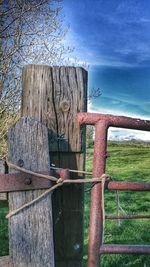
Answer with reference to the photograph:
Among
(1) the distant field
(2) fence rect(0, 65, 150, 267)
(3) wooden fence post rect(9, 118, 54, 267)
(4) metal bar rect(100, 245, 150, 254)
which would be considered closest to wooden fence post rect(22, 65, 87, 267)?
(2) fence rect(0, 65, 150, 267)

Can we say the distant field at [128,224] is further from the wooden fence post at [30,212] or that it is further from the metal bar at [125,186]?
the wooden fence post at [30,212]

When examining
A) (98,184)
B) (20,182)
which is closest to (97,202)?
(98,184)

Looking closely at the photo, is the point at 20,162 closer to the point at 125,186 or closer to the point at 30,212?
the point at 30,212

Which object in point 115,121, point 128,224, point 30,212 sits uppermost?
point 115,121

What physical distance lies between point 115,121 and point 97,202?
432 mm

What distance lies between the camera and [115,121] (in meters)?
2.26

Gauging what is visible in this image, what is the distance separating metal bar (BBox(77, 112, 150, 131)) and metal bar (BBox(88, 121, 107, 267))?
0.10 feet

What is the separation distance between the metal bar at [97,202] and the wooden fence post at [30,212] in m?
0.23

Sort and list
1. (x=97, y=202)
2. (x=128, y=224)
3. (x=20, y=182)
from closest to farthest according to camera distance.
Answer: (x=20, y=182), (x=97, y=202), (x=128, y=224)

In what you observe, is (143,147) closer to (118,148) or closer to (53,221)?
(118,148)

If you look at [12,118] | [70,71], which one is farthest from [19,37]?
[70,71]

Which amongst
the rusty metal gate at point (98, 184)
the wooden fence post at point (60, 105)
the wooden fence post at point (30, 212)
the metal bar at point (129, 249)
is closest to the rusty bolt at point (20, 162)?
the wooden fence post at point (30, 212)

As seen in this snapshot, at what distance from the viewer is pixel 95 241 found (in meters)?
2.23

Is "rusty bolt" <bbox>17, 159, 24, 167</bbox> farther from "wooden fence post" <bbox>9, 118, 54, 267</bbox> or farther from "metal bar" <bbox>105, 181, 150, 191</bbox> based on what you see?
"metal bar" <bbox>105, 181, 150, 191</bbox>
